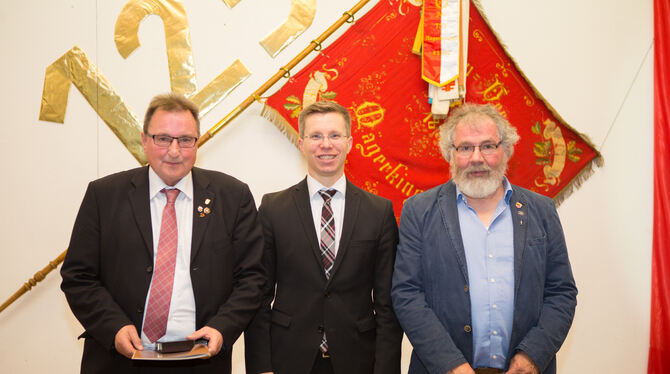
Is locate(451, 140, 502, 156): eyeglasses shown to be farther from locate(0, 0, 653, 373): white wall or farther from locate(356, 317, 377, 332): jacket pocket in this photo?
locate(0, 0, 653, 373): white wall

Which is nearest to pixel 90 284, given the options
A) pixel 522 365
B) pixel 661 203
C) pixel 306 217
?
pixel 306 217

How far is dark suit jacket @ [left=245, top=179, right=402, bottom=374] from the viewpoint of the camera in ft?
6.34

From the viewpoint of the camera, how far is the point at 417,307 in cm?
190

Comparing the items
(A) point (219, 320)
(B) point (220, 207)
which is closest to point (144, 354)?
(A) point (219, 320)

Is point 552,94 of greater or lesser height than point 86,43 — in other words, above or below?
below

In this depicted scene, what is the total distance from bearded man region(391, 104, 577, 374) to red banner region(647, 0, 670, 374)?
1970 mm

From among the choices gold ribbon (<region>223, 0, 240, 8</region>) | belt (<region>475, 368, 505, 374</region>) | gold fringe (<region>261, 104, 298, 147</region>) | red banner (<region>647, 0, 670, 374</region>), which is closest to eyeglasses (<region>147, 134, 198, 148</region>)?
gold fringe (<region>261, 104, 298, 147</region>)

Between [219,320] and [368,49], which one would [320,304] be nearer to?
[219,320]

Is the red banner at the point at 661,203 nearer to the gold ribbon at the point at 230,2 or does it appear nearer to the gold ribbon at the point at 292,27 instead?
the gold ribbon at the point at 292,27

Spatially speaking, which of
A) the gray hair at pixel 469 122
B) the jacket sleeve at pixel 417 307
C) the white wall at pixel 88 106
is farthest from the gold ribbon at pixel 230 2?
the jacket sleeve at pixel 417 307

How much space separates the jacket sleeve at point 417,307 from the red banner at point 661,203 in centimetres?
237

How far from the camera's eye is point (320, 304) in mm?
1944

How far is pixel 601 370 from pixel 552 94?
195 cm

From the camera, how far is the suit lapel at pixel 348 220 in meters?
1.97
